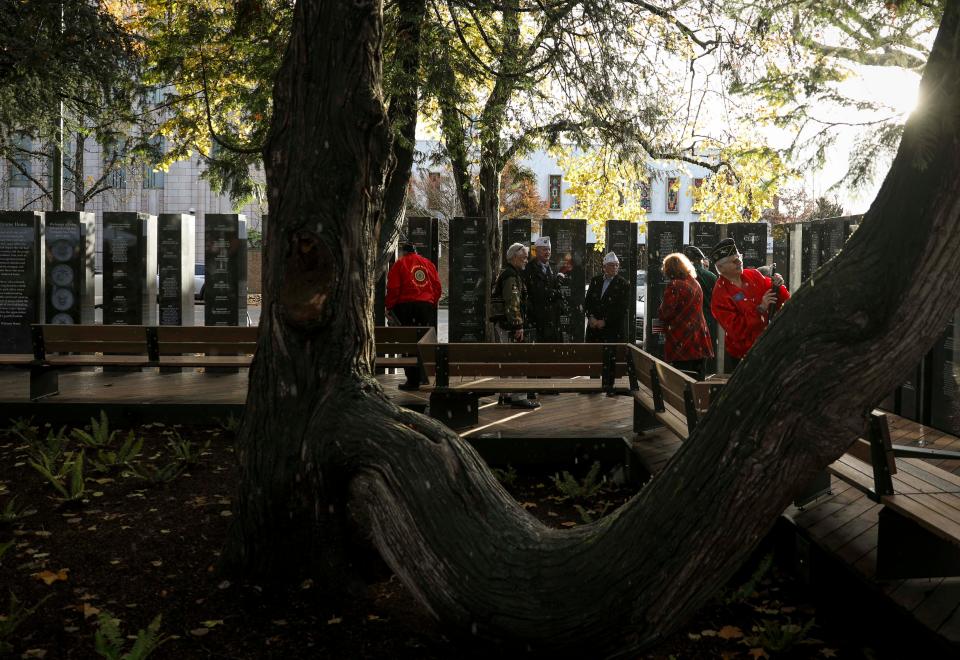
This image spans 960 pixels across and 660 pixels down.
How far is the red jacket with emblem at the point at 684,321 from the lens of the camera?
894cm

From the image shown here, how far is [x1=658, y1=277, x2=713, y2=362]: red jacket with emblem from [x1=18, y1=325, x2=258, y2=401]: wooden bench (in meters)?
4.15

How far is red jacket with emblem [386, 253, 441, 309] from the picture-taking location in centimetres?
1227

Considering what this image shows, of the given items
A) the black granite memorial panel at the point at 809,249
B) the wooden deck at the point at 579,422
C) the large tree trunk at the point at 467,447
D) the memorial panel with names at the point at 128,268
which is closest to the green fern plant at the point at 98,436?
the wooden deck at the point at 579,422

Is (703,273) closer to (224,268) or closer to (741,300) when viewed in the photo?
(741,300)

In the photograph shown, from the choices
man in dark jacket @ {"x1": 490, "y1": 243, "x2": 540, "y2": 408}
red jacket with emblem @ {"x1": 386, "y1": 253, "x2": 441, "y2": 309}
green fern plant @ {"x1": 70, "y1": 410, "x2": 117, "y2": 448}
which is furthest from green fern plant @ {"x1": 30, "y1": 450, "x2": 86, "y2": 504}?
red jacket with emblem @ {"x1": 386, "y1": 253, "x2": 441, "y2": 309}

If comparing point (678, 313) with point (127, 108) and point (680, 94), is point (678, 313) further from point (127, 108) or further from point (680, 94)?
point (127, 108)

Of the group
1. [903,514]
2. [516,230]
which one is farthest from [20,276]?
[903,514]

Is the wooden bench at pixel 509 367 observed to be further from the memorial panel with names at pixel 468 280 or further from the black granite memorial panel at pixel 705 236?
the black granite memorial panel at pixel 705 236

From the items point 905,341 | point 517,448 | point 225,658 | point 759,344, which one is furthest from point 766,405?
point 517,448

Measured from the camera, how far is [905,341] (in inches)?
131

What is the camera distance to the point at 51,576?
18.3 ft

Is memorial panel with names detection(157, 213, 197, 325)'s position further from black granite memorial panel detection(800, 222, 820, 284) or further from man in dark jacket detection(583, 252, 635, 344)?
black granite memorial panel detection(800, 222, 820, 284)

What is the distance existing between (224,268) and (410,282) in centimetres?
291

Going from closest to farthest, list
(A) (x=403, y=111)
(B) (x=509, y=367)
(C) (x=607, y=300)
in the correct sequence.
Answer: (B) (x=509, y=367)
(C) (x=607, y=300)
(A) (x=403, y=111)
